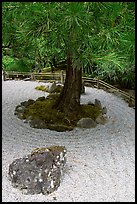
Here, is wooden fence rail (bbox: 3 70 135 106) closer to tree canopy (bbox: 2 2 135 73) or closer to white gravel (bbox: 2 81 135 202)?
white gravel (bbox: 2 81 135 202)

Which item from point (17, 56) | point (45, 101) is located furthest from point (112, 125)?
point (17, 56)

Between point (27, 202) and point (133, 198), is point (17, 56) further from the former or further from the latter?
point (133, 198)

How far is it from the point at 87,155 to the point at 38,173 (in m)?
1.32

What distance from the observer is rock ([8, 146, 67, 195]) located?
12.5 feet

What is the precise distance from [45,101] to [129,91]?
305cm

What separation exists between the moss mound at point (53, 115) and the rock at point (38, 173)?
2033 millimetres

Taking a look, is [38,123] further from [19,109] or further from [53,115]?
[19,109]

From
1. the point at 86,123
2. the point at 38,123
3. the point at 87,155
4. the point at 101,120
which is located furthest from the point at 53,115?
the point at 87,155

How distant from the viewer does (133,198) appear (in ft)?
12.6

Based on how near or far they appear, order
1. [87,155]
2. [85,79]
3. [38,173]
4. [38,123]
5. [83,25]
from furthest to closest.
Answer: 1. [85,79]
2. [38,123]
3. [87,155]
4. [38,173]
5. [83,25]

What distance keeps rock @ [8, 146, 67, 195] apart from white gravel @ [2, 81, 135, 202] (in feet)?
0.28

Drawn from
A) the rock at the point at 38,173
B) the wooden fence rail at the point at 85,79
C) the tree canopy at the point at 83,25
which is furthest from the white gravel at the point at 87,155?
the tree canopy at the point at 83,25

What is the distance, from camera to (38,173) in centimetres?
383

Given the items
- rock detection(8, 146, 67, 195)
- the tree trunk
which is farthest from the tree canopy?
the tree trunk
